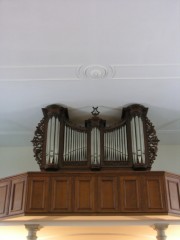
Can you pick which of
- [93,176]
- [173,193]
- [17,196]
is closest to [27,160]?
[17,196]

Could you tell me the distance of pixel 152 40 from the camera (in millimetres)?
6109

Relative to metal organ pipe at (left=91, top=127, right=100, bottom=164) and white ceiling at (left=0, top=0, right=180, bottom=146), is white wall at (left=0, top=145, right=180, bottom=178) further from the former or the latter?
metal organ pipe at (left=91, top=127, right=100, bottom=164)

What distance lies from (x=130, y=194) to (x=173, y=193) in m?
0.91

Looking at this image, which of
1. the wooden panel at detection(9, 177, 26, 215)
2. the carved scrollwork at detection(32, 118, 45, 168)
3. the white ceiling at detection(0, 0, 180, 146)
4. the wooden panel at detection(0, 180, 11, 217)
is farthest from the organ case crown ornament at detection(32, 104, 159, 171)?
the wooden panel at detection(0, 180, 11, 217)

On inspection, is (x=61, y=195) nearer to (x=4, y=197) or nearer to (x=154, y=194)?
(x=4, y=197)

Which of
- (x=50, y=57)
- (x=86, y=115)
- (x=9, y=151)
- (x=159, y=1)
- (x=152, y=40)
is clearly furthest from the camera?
(x=9, y=151)

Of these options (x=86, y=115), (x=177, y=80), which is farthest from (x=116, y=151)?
(x=177, y=80)

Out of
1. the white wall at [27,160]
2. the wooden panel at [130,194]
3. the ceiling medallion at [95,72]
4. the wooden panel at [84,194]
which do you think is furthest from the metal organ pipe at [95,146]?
the white wall at [27,160]

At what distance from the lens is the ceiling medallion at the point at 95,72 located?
6.84 meters

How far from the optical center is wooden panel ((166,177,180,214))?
22.2ft

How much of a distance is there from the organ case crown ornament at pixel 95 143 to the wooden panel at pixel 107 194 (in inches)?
20.5

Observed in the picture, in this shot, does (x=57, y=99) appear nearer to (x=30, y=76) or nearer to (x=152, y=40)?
(x=30, y=76)

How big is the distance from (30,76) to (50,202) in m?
2.66

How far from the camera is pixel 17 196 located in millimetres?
6934
